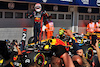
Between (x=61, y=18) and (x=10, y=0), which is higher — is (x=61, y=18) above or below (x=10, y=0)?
below

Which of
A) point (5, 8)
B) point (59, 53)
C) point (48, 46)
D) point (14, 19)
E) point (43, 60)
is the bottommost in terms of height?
point (43, 60)

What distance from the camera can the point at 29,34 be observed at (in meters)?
9.30

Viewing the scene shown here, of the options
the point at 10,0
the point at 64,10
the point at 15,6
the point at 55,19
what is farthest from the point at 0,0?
the point at 64,10

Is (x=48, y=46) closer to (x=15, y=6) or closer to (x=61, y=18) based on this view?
(x=15, y=6)

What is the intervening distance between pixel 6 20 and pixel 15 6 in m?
0.92

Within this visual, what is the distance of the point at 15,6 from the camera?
8.79 meters

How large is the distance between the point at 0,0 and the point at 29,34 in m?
2.57

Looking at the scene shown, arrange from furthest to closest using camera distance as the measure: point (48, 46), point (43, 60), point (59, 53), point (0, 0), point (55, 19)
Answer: point (55, 19)
point (0, 0)
point (48, 46)
point (43, 60)
point (59, 53)

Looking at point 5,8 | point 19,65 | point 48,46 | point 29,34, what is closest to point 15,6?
point 5,8

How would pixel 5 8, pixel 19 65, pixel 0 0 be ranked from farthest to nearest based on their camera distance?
pixel 5 8 < pixel 0 0 < pixel 19 65

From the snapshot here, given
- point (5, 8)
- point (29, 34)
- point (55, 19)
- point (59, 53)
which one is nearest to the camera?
point (59, 53)

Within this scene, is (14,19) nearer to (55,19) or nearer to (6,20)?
(6,20)

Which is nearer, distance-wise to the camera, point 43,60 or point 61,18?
point 43,60

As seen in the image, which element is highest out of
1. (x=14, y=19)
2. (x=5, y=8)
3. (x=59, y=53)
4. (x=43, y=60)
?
(x=5, y=8)
